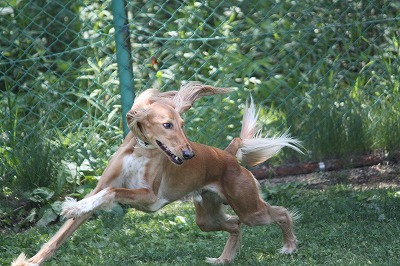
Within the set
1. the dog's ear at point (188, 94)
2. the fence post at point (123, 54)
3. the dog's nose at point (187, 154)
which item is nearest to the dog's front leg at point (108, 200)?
the dog's nose at point (187, 154)

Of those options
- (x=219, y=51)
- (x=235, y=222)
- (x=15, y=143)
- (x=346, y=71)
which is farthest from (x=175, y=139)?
(x=346, y=71)

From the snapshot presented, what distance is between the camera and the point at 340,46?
749 cm

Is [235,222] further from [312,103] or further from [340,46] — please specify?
[340,46]

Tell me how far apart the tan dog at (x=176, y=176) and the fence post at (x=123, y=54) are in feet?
3.42

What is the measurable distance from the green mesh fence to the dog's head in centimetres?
159

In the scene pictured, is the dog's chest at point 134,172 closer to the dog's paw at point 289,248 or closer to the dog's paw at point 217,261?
the dog's paw at point 217,261

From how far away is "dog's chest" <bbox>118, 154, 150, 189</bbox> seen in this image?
4.75 m

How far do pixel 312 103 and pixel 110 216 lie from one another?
6.39 ft

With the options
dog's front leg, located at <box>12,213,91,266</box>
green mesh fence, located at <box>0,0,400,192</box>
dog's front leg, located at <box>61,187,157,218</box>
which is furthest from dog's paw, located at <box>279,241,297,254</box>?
green mesh fence, located at <box>0,0,400,192</box>

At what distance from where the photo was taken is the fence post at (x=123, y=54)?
20.2 ft

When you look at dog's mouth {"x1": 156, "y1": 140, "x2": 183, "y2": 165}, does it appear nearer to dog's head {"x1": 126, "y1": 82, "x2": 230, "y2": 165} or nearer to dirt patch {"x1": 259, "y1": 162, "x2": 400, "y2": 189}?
dog's head {"x1": 126, "y1": 82, "x2": 230, "y2": 165}

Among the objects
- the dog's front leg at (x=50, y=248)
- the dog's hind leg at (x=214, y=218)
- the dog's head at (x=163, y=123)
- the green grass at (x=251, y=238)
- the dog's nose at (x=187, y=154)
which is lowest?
the green grass at (x=251, y=238)

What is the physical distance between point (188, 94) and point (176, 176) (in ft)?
1.46

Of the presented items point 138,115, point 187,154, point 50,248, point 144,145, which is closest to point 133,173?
point 144,145
